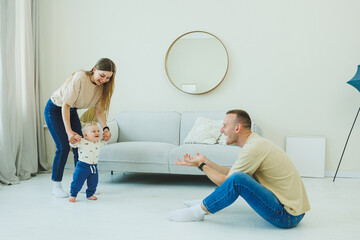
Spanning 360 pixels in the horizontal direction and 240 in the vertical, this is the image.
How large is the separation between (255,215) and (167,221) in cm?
65

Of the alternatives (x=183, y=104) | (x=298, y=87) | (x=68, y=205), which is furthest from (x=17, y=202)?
(x=298, y=87)

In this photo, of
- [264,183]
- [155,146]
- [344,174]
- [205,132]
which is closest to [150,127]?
[155,146]

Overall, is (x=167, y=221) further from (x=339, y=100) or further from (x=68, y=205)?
(x=339, y=100)

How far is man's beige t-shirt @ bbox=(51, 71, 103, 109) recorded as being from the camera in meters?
2.96

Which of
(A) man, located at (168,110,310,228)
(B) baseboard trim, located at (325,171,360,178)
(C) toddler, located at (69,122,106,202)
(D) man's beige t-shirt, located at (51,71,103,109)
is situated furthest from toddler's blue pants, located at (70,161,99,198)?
(B) baseboard trim, located at (325,171,360,178)

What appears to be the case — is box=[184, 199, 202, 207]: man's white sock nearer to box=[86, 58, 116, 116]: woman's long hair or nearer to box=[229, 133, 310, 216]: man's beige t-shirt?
box=[229, 133, 310, 216]: man's beige t-shirt

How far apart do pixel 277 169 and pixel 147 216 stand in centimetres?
98

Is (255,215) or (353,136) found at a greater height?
(353,136)

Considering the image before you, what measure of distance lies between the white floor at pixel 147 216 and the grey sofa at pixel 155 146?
202mm

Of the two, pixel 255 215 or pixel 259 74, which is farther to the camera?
pixel 259 74

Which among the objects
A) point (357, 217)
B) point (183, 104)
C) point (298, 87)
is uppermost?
point (298, 87)

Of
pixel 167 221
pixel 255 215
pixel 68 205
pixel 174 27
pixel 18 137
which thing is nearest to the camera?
pixel 167 221

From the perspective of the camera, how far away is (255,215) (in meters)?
2.63

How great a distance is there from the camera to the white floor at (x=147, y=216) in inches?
87.5
